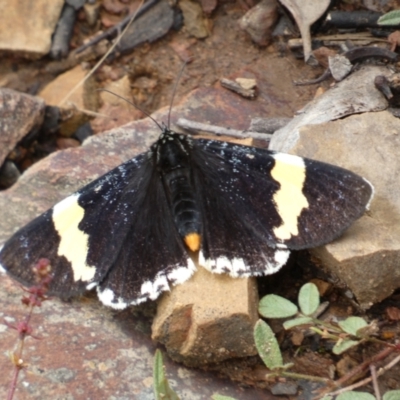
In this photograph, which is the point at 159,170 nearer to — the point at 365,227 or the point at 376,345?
the point at 365,227

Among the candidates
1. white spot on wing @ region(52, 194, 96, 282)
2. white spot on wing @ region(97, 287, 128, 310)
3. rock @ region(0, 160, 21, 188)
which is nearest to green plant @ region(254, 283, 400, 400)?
white spot on wing @ region(97, 287, 128, 310)

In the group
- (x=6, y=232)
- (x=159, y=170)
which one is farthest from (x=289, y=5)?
(x=6, y=232)

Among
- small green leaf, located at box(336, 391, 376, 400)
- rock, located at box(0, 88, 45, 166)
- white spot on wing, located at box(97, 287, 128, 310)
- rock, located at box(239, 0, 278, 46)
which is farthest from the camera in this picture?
rock, located at box(239, 0, 278, 46)

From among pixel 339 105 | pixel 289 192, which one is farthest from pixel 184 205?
pixel 339 105

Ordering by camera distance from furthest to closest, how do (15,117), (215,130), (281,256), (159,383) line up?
1. (15,117)
2. (215,130)
3. (281,256)
4. (159,383)

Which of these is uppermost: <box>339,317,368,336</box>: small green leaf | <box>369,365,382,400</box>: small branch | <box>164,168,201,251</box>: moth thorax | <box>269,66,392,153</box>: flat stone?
<box>164,168,201,251</box>: moth thorax

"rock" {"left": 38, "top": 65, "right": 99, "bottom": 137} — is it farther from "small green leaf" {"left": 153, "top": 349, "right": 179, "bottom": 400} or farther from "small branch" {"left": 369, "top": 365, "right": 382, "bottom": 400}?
"small branch" {"left": 369, "top": 365, "right": 382, "bottom": 400}

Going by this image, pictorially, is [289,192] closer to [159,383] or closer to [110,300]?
[110,300]
